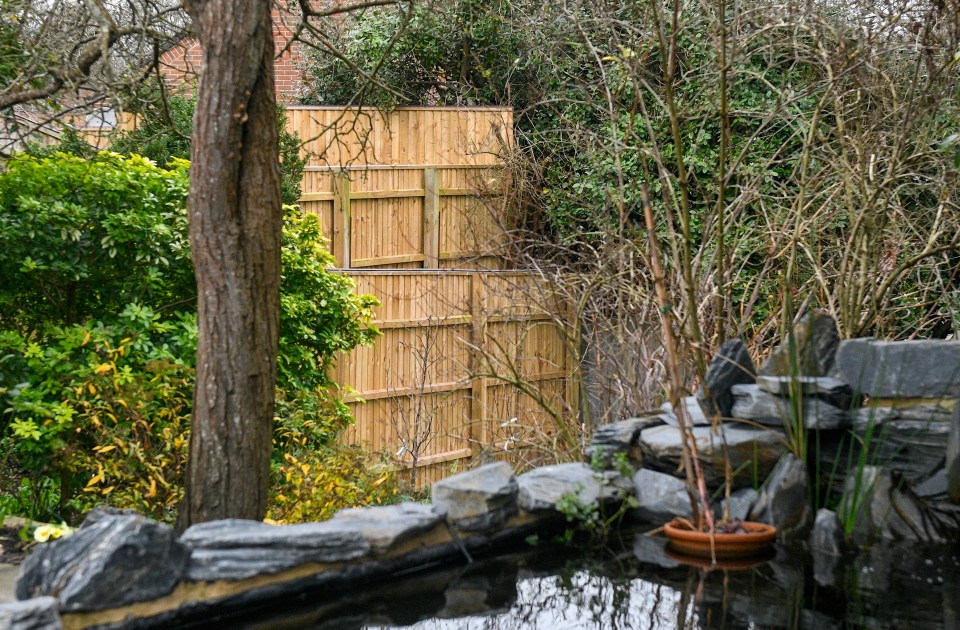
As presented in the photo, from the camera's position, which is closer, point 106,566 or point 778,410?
point 106,566

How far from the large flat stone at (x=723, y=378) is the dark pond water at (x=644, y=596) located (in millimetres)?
756

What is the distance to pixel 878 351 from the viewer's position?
4.97 meters

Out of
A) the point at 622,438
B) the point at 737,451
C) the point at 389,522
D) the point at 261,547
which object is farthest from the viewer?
the point at 622,438

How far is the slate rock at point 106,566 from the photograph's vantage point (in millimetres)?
3307

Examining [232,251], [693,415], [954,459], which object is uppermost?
[232,251]

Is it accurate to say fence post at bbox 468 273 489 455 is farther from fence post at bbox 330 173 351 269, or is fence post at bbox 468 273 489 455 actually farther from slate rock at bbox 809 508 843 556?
slate rock at bbox 809 508 843 556

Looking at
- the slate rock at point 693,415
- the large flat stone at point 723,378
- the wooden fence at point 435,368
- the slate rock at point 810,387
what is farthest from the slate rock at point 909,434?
the wooden fence at point 435,368

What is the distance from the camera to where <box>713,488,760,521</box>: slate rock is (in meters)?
4.89

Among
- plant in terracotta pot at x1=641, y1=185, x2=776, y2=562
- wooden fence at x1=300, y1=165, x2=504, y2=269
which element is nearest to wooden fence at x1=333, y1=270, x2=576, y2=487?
wooden fence at x1=300, y1=165, x2=504, y2=269

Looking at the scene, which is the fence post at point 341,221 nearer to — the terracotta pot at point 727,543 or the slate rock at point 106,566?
→ the terracotta pot at point 727,543

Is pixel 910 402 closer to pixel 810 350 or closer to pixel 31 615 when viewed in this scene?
pixel 810 350

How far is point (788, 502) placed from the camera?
4773 mm

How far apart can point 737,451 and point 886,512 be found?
27.4 inches

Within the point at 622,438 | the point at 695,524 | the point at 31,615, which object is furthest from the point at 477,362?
the point at 31,615
